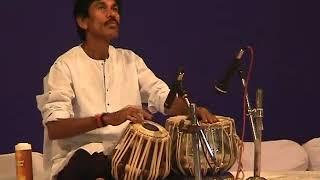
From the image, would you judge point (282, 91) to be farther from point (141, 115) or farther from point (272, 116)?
point (141, 115)

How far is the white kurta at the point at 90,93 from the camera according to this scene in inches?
114

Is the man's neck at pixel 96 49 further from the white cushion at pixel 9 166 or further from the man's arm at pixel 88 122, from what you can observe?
the white cushion at pixel 9 166

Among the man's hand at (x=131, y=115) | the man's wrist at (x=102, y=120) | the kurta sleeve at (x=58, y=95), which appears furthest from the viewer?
→ the kurta sleeve at (x=58, y=95)

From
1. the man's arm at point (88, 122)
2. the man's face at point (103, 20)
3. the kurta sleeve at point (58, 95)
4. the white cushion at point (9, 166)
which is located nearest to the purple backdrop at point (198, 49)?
the white cushion at point (9, 166)

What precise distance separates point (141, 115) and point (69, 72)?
0.61 m

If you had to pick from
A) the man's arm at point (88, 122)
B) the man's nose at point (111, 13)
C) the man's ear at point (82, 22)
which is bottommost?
the man's arm at point (88, 122)

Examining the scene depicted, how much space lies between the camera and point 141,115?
2.59 m

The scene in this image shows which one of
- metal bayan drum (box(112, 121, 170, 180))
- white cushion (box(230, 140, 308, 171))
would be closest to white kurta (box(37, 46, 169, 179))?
metal bayan drum (box(112, 121, 170, 180))

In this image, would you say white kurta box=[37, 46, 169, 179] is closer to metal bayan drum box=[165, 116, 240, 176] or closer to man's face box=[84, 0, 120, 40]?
man's face box=[84, 0, 120, 40]

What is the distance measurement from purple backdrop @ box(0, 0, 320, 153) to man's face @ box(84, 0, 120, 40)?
31.2 inches

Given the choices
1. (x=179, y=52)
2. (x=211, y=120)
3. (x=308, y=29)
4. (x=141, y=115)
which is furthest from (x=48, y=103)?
(x=308, y=29)

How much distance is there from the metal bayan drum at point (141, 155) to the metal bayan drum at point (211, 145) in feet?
0.36

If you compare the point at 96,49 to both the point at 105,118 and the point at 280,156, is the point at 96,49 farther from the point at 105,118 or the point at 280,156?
the point at 280,156

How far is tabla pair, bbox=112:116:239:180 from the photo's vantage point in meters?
2.65
